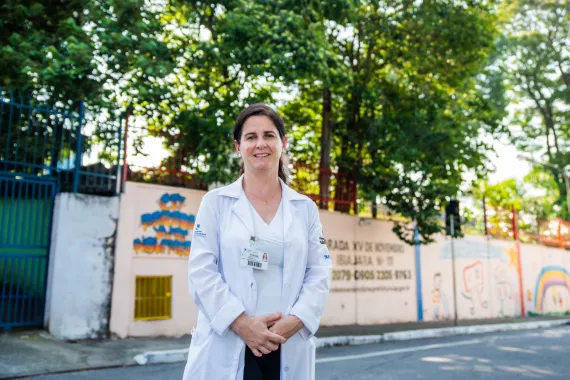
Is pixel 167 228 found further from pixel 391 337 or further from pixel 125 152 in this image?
pixel 391 337

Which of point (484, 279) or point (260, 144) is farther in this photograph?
point (484, 279)

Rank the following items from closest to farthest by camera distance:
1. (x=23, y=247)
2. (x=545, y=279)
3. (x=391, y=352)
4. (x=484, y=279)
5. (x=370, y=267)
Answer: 1. (x=23, y=247)
2. (x=391, y=352)
3. (x=370, y=267)
4. (x=484, y=279)
5. (x=545, y=279)

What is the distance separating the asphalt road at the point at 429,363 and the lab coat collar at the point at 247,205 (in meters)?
4.52

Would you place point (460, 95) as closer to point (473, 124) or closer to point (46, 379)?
point (473, 124)

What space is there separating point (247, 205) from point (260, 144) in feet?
0.82

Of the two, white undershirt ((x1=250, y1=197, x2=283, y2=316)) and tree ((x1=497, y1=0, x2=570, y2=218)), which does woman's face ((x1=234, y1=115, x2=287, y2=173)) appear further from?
tree ((x1=497, y1=0, x2=570, y2=218))

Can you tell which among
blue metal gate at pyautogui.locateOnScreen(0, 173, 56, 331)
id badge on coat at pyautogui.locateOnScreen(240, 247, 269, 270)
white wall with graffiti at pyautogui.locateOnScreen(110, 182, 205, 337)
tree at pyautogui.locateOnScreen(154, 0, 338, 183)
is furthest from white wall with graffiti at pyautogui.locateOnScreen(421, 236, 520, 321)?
id badge on coat at pyautogui.locateOnScreen(240, 247, 269, 270)

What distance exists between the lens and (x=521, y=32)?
28.4 m

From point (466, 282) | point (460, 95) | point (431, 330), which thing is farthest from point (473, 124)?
point (466, 282)

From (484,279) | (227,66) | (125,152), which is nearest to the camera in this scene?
(125,152)

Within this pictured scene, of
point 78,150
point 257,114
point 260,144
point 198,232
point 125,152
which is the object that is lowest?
point 198,232

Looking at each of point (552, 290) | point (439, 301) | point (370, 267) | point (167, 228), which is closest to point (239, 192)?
point (167, 228)

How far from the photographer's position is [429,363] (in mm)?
7453

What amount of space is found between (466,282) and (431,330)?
20.1 ft
